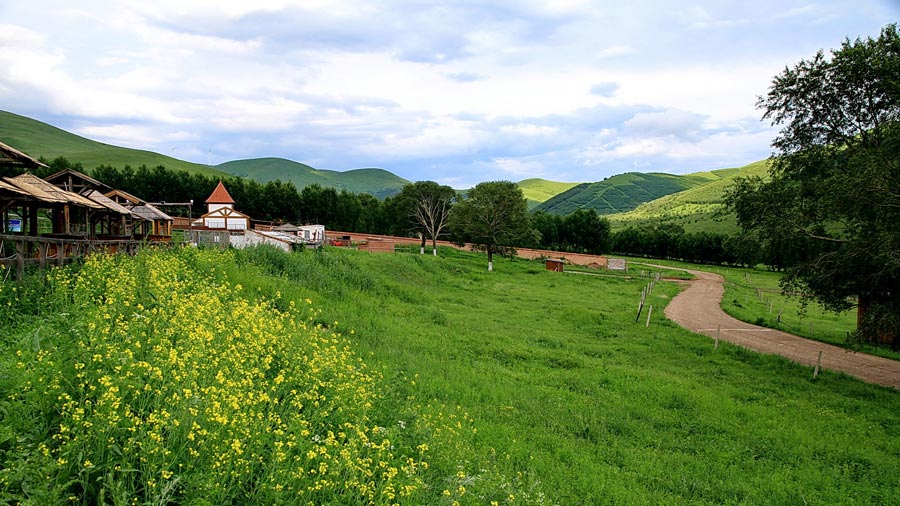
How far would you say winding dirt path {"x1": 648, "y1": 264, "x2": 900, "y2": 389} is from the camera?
1680 centimetres

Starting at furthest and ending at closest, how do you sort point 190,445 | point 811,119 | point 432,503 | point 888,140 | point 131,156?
point 131,156 < point 811,119 < point 888,140 < point 432,503 < point 190,445

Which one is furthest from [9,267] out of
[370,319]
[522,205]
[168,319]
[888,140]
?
[522,205]

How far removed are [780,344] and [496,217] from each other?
3419 centimetres

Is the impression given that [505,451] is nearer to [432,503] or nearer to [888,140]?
[432,503]

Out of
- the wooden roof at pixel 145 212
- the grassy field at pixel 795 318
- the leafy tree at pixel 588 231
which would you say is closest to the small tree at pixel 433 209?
the leafy tree at pixel 588 231

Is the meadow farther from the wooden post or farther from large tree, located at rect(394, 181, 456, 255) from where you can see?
large tree, located at rect(394, 181, 456, 255)

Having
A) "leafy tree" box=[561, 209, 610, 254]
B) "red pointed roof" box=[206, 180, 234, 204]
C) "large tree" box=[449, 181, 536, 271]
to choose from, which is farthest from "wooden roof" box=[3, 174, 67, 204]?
"leafy tree" box=[561, 209, 610, 254]

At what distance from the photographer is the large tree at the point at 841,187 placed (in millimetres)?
12508

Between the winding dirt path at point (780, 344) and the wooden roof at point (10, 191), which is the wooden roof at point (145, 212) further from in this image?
the winding dirt path at point (780, 344)

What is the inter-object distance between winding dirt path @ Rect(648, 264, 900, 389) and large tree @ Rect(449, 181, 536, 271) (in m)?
22.8

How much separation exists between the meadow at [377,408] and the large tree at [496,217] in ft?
110

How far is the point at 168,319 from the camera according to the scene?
8.02 meters

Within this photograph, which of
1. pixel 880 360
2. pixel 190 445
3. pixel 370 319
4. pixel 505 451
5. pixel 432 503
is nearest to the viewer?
pixel 190 445

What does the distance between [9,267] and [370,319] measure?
9112 millimetres
